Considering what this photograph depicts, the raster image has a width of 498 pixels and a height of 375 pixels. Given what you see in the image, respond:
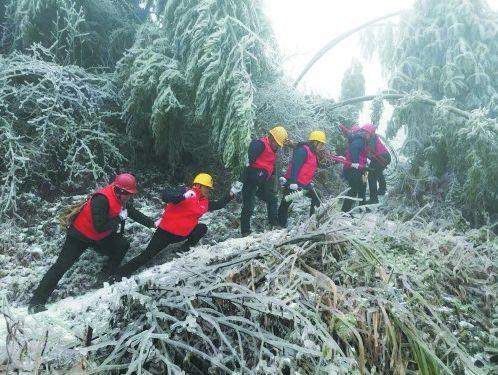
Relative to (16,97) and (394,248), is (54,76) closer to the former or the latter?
(16,97)

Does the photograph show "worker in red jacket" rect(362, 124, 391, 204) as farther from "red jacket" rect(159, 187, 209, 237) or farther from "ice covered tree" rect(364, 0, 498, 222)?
"red jacket" rect(159, 187, 209, 237)

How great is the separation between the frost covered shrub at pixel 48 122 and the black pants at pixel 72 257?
5.62 ft

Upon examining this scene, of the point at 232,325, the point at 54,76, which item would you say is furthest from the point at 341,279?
the point at 54,76

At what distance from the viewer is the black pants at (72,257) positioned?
5.37 meters

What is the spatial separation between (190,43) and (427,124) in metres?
5.81

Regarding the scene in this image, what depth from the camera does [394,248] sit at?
13.4 ft

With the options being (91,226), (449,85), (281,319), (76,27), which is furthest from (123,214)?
(449,85)

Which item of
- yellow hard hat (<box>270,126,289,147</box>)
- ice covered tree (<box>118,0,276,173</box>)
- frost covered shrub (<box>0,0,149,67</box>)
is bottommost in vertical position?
yellow hard hat (<box>270,126,289,147</box>)

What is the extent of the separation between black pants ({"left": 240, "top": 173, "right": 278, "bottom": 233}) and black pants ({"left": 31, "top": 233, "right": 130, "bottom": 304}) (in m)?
2.15

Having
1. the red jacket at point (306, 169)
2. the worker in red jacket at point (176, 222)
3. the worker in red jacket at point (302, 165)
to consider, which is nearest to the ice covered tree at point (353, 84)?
the worker in red jacket at point (302, 165)

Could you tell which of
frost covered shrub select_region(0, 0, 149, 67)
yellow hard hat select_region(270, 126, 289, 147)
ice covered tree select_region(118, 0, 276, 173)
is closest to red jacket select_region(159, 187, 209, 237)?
ice covered tree select_region(118, 0, 276, 173)

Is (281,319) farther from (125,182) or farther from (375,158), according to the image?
(375,158)

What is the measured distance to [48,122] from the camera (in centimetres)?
742

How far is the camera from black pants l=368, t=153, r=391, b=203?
8773 millimetres
